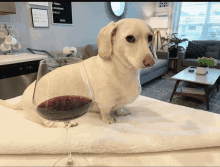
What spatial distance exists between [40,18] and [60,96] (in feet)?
8.52

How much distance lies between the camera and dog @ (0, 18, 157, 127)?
550 millimetres

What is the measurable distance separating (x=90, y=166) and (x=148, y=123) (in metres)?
0.30

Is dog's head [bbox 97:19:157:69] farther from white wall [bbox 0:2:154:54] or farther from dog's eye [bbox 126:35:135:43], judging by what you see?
white wall [bbox 0:2:154:54]

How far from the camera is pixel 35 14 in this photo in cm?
244

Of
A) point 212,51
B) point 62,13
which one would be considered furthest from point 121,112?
point 212,51

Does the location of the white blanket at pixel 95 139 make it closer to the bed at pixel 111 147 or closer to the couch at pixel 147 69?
the bed at pixel 111 147

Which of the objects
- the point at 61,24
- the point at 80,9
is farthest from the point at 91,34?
the point at 61,24

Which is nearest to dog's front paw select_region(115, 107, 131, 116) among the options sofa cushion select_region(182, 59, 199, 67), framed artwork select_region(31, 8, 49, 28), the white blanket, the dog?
the dog

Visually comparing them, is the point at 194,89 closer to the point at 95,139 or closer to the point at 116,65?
the point at 116,65

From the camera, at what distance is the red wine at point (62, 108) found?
36 cm

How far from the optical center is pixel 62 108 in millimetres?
365

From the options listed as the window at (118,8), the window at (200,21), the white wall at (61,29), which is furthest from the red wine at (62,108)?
the window at (200,21)

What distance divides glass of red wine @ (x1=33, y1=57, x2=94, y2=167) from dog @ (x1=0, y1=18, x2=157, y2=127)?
0.62 ft

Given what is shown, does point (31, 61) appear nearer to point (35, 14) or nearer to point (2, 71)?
point (2, 71)
